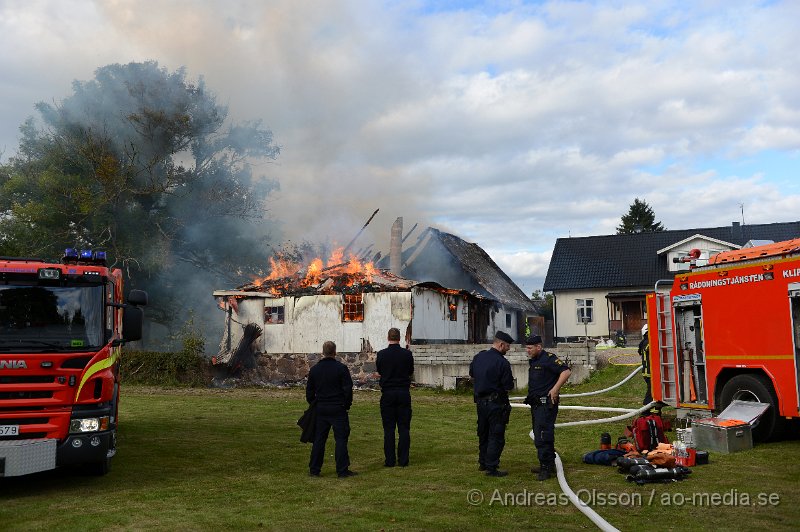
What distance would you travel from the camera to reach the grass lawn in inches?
284

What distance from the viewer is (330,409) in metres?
9.88

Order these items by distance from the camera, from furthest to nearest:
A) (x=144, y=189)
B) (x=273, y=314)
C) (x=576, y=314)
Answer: (x=576, y=314) → (x=144, y=189) → (x=273, y=314)

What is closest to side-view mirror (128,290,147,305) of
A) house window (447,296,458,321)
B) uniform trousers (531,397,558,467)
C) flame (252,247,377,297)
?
uniform trousers (531,397,558,467)

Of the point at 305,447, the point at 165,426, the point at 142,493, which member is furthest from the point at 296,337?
the point at 142,493

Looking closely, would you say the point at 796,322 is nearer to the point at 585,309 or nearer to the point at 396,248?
the point at 396,248

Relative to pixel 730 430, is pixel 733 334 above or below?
above

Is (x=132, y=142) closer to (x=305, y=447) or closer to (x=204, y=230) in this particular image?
(x=204, y=230)

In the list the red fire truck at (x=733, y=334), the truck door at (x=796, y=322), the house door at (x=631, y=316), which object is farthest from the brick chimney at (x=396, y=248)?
the truck door at (x=796, y=322)

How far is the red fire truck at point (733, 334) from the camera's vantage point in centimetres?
1086

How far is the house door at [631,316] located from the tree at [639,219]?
1281 inches

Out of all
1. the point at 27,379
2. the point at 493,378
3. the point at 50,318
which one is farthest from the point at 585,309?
the point at 27,379

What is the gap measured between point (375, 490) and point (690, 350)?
683cm

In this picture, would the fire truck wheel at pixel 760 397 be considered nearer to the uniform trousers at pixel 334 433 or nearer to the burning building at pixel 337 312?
the uniform trousers at pixel 334 433

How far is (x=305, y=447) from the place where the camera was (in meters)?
12.5
